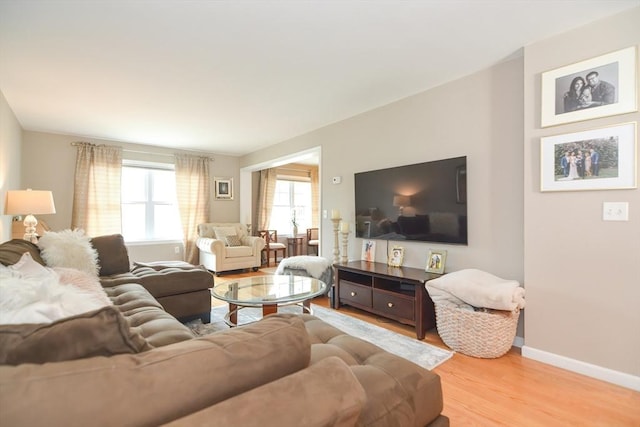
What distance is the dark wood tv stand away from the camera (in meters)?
2.71

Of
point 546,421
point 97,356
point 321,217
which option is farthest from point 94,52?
point 546,421

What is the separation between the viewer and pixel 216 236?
5.84 m

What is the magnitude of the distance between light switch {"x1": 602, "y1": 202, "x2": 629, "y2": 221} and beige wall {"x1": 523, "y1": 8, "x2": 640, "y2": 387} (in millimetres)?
23

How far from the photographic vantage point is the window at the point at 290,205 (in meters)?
7.21

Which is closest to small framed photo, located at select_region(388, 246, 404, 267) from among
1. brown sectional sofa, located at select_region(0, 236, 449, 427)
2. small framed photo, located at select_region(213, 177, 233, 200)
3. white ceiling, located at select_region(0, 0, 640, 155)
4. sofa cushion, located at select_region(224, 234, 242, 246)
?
white ceiling, located at select_region(0, 0, 640, 155)

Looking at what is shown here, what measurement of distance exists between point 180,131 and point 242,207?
7.63ft

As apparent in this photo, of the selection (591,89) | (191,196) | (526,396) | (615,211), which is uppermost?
(591,89)

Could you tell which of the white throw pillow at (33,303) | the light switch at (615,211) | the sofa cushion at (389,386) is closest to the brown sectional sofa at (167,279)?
the white throw pillow at (33,303)

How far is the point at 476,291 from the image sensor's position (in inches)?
91.4

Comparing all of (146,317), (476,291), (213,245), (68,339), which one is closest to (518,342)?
(476,291)

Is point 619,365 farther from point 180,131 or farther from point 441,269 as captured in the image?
point 180,131

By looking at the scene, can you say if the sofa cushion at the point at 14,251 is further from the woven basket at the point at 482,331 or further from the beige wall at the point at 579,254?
Result: the beige wall at the point at 579,254

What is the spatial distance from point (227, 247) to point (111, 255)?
2556 mm

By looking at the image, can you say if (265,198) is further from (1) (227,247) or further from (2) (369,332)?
(2) (369,332)
